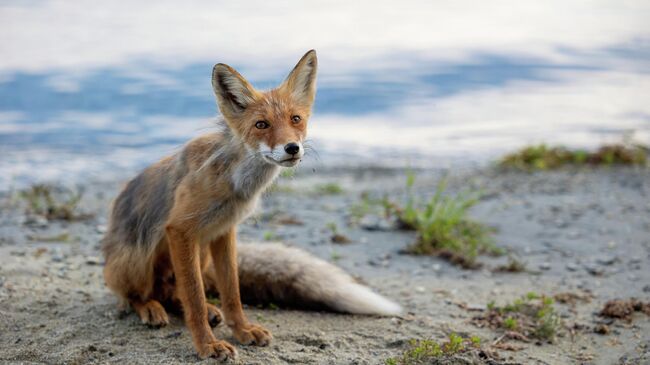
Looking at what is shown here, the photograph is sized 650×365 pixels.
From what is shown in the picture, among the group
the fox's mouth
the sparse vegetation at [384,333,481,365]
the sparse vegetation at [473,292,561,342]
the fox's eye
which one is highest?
the fox's eye

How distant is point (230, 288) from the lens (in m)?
5.16

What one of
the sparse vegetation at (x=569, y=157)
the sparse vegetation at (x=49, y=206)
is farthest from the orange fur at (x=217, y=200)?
the sparse vegetation at (x=569, y=157)

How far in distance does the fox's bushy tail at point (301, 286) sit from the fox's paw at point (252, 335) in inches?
29.0

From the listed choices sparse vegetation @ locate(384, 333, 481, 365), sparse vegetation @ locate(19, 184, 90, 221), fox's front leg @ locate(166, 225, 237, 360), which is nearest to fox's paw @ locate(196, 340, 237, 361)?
fox's front leg @ locate(166, 225, 237, 360)

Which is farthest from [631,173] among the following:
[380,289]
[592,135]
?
[380,289]

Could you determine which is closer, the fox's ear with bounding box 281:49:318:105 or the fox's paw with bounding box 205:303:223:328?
the fox's ear with bounding box 281:49:318:105

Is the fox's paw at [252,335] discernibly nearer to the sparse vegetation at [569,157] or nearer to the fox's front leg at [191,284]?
the fox's front leg at [191,284]

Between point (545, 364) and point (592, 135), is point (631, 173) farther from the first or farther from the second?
point (545, 364)

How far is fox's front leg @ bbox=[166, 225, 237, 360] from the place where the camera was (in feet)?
15.8

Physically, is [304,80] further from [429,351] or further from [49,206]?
[49,206]

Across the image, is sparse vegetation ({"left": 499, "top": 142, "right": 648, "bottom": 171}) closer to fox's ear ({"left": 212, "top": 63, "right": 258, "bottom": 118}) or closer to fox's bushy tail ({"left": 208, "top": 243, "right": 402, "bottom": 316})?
fox's bushy tail ({"left": 208, "top": 243, "right": 402, "bottom": 316})

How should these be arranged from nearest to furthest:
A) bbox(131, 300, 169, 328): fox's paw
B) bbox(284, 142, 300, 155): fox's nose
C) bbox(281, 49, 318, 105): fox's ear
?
bbox(284, 142, 300, 155): fox's nose < bbox(281, 49, 318, 105): fox's ear < bbox(131, 300, 169, 328): fox's paw

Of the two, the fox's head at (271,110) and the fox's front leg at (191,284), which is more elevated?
the fox's head at (271,110)

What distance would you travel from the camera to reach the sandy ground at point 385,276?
5117 mm
